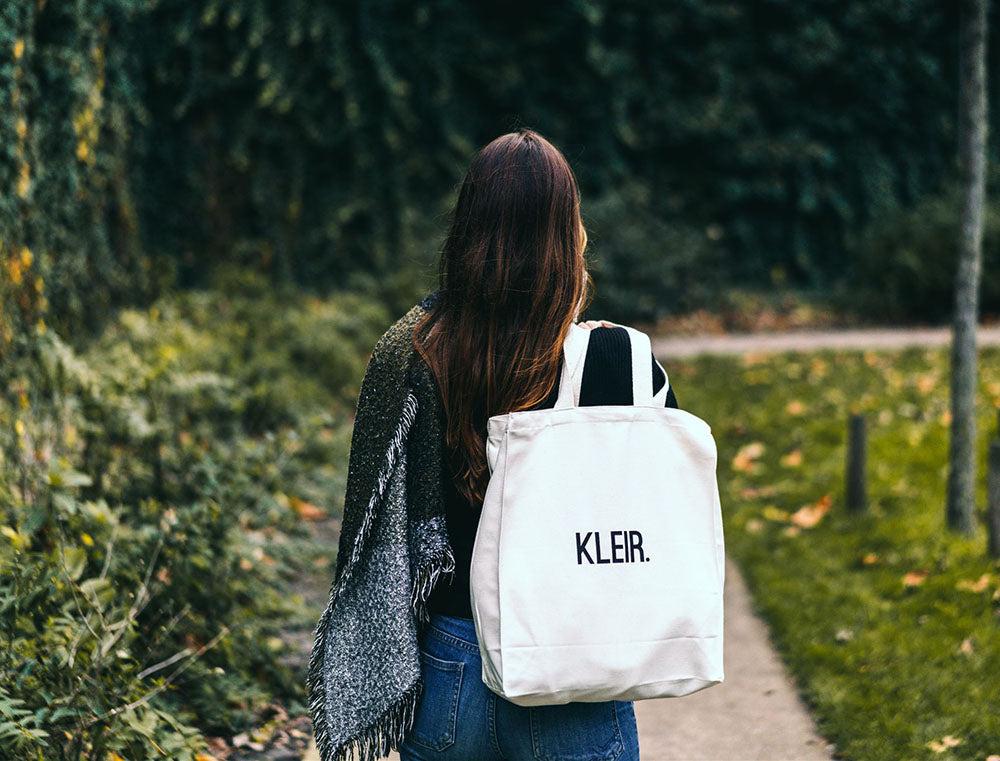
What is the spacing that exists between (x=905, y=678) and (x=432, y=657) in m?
2.53

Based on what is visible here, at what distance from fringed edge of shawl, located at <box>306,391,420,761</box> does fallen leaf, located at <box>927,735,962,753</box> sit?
2100 millimetres

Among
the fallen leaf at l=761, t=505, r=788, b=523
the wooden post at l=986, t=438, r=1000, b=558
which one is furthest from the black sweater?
the fallen leaf at l=761, t=505, r=788, b=523

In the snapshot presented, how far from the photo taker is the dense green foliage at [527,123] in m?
11.0

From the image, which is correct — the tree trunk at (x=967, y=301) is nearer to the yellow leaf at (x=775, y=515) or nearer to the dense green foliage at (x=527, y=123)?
the yellow leaf at (x=775, y=515)

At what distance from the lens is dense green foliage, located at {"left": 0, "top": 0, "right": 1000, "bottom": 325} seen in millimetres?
10969

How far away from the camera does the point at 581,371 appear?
1.72 metres

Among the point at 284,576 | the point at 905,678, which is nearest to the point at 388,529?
the point at 905,678

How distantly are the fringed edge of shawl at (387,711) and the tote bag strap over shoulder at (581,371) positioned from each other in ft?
0.89

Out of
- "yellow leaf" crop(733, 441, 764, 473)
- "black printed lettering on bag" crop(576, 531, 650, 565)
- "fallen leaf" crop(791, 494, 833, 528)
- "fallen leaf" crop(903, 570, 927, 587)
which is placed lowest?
"yellow leaf" crop(733, 441, 764, 473)

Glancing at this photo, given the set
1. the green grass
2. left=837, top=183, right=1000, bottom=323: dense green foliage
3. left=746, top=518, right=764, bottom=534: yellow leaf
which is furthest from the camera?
left=837, top=183, right=1000, bottom=323: dense green foliage

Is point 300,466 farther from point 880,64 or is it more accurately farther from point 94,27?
point 880,64

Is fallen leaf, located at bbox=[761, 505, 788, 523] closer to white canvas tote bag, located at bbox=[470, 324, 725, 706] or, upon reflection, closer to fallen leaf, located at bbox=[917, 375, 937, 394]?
fallen leaf, located at bbox=[917, 375, 937, 394]

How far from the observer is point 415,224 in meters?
11.8

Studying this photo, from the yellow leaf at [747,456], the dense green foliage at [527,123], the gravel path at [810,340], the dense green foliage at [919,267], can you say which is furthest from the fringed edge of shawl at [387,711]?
the dense green foliage at [919,267]
